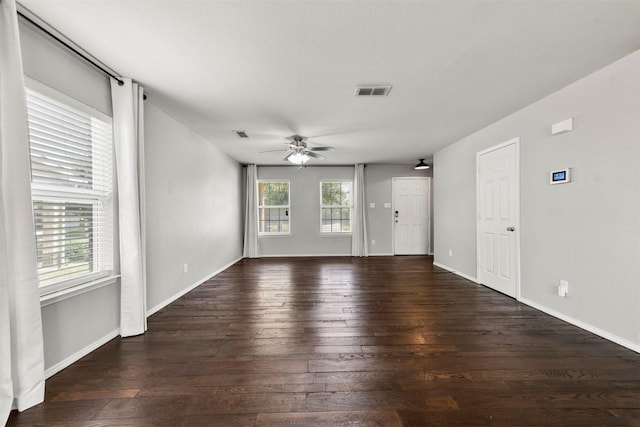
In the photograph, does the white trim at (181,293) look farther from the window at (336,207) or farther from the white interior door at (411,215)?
the white interior door at (411,215)

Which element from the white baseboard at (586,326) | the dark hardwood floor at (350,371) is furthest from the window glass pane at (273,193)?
the white baseboard at (586,326)

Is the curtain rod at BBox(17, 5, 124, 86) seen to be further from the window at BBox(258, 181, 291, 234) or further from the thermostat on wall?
the window at BBox(258, 181, 291, 234)

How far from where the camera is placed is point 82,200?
2.23 metres

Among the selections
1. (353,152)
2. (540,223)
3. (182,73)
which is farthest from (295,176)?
(540,223)

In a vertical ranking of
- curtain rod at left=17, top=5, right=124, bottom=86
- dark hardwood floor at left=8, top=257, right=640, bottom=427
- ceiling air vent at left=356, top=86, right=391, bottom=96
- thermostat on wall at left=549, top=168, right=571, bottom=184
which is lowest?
dark hardwood floor at left=8, top=257, right=640, bottom=427

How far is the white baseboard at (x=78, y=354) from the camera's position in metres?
1.92

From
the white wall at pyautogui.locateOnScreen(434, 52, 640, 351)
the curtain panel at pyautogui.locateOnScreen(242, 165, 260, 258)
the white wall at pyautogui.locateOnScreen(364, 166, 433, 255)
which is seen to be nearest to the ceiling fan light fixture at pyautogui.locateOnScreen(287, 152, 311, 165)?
the curtain panel at pyautogui.locateOnScreen(242, 165, 260, 258)

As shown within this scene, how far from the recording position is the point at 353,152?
5.62 metres

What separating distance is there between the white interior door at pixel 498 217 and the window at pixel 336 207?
345 cm

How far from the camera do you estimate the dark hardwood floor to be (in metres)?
1.53

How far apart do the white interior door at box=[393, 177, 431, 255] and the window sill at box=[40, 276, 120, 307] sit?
608 centimetres

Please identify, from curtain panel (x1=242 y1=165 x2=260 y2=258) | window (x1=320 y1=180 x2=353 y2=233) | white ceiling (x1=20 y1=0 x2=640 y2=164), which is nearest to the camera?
white ceiling (x1=20 y1=0 x2=640 y2=164)

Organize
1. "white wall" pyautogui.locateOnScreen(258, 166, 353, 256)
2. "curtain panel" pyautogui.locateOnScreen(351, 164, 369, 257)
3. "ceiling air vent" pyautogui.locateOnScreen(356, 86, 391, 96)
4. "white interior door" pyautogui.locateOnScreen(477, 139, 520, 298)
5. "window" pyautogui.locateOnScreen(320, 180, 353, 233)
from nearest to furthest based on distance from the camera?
"ceiling air vent" pyautogui.locateOnScreen(356, 86, 391, 96) → "white interior door" pyautogui.locateOnScreen(477, 139, 520, 298) → "curtain panel" pyautogui.locateOnScreen(351, 164, 369, 257) → "white wall" pyautogui.locateOnScreen(258, 166, 353, 256) → "window" pyautogui.locateOnScreen(320, 180, 353, 233)

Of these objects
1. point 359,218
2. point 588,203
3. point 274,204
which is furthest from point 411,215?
point 588,203
